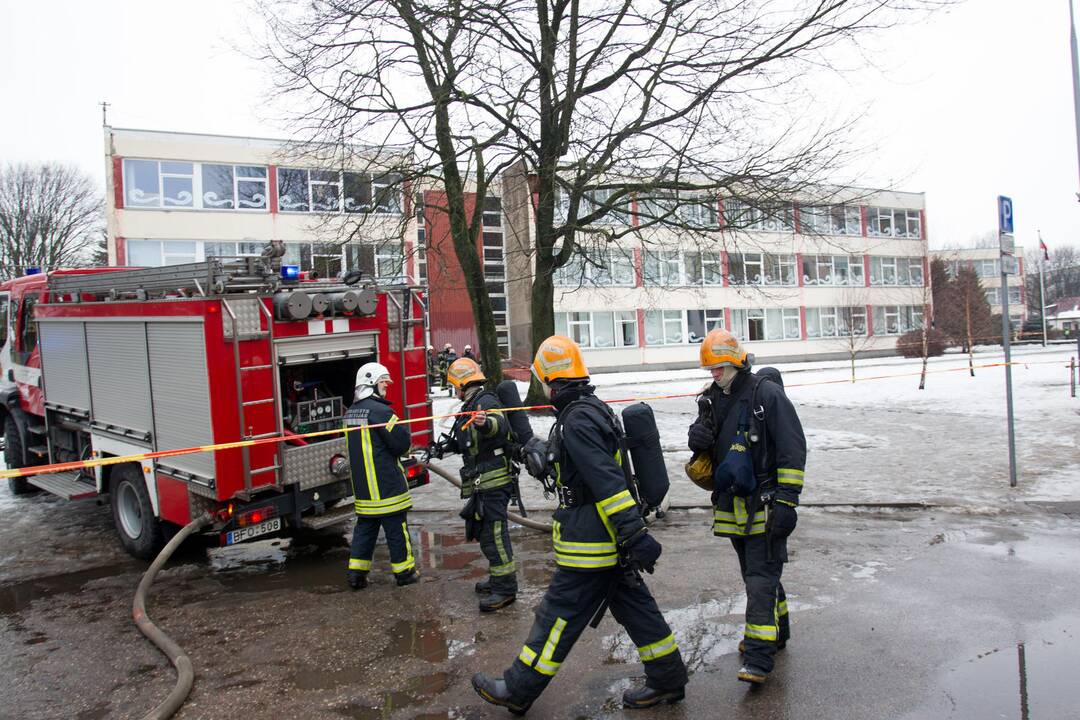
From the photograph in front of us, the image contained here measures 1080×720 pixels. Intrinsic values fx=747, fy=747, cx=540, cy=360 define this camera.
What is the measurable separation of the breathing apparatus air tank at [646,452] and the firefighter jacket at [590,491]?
0.10m

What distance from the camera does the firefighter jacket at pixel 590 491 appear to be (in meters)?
3.62

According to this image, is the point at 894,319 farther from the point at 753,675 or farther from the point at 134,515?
the point at 753,675

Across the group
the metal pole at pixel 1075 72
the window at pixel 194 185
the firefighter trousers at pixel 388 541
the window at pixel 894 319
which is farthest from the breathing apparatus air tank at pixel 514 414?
the window at pixel 894 319

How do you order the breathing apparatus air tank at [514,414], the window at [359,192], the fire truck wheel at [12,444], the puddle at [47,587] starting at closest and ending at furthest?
the breathing apparatus air tank at [514,414] → the puddle at [47,587] → the fire truck wheel at [12,444] → the window at [359,192]

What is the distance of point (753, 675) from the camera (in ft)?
13.0

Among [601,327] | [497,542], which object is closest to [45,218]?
[601,327]

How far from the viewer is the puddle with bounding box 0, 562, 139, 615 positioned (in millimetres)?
6191

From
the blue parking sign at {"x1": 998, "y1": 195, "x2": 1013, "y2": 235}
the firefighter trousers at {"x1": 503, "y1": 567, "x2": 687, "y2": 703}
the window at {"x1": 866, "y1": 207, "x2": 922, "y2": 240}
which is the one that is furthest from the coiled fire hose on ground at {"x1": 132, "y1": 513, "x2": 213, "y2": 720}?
the window at {"x1": 866, "y1": 207, "x2": 922, "y2": 240}

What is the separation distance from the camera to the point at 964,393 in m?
17.5

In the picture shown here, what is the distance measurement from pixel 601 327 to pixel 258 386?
3195 centimetres

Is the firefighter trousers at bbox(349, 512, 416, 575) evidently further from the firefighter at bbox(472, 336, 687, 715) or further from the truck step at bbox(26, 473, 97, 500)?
the truck step at bbox(26, 473, 97, 500)

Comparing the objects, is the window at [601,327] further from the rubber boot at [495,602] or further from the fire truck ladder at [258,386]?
the rubber boot at [495,602]

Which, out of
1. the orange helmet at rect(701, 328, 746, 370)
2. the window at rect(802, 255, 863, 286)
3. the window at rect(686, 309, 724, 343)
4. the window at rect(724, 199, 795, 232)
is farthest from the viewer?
the window at rect(802, 255, 863, 286)

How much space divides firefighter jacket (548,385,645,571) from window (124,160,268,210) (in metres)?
30.5
